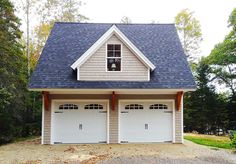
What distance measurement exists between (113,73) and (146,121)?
2979mm

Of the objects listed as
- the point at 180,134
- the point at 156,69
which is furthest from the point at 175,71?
the point at 180,134

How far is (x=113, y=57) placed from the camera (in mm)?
14344

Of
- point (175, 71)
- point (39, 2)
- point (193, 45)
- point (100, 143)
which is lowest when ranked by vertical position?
point (100, 143)

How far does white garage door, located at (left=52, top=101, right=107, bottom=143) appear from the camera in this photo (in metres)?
14.2

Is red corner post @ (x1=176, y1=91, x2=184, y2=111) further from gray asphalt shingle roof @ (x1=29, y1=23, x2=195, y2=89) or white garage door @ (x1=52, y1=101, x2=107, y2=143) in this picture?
white garage door @ (x1=52, y1=101, x2=107, y2=143)

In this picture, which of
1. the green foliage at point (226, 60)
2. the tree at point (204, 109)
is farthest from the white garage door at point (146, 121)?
the green foliage at point (226, 60)

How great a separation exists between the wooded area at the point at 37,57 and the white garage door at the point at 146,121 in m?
6.53

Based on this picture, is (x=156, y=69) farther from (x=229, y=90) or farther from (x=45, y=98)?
(x=229, y=90)

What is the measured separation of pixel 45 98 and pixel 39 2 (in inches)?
549

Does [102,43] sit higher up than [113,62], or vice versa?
[102,43]

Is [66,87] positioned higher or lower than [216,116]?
higher

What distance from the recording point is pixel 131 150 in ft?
39.4

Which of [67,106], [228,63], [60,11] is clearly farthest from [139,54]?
[228,63]

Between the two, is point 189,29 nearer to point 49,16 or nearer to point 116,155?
point 49,16
